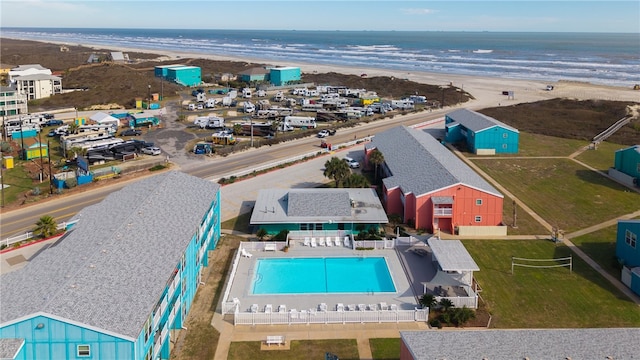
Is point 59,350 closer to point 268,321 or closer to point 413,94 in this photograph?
point 268,321

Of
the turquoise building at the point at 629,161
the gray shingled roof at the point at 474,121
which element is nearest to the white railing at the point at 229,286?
the turquoise building at the point at 629,161

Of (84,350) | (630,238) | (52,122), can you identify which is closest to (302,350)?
(84,350)

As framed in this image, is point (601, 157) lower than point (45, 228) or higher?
higher

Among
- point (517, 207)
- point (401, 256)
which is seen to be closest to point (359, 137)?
point (517, 207)

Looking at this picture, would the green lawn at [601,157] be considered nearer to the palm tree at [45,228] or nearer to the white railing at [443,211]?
the white railing at [443,211]

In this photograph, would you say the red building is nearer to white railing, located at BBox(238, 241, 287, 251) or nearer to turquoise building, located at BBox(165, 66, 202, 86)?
white railing, located at BBox(238, 241, 287, 251)

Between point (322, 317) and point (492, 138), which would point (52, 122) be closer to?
point (492, 138)
